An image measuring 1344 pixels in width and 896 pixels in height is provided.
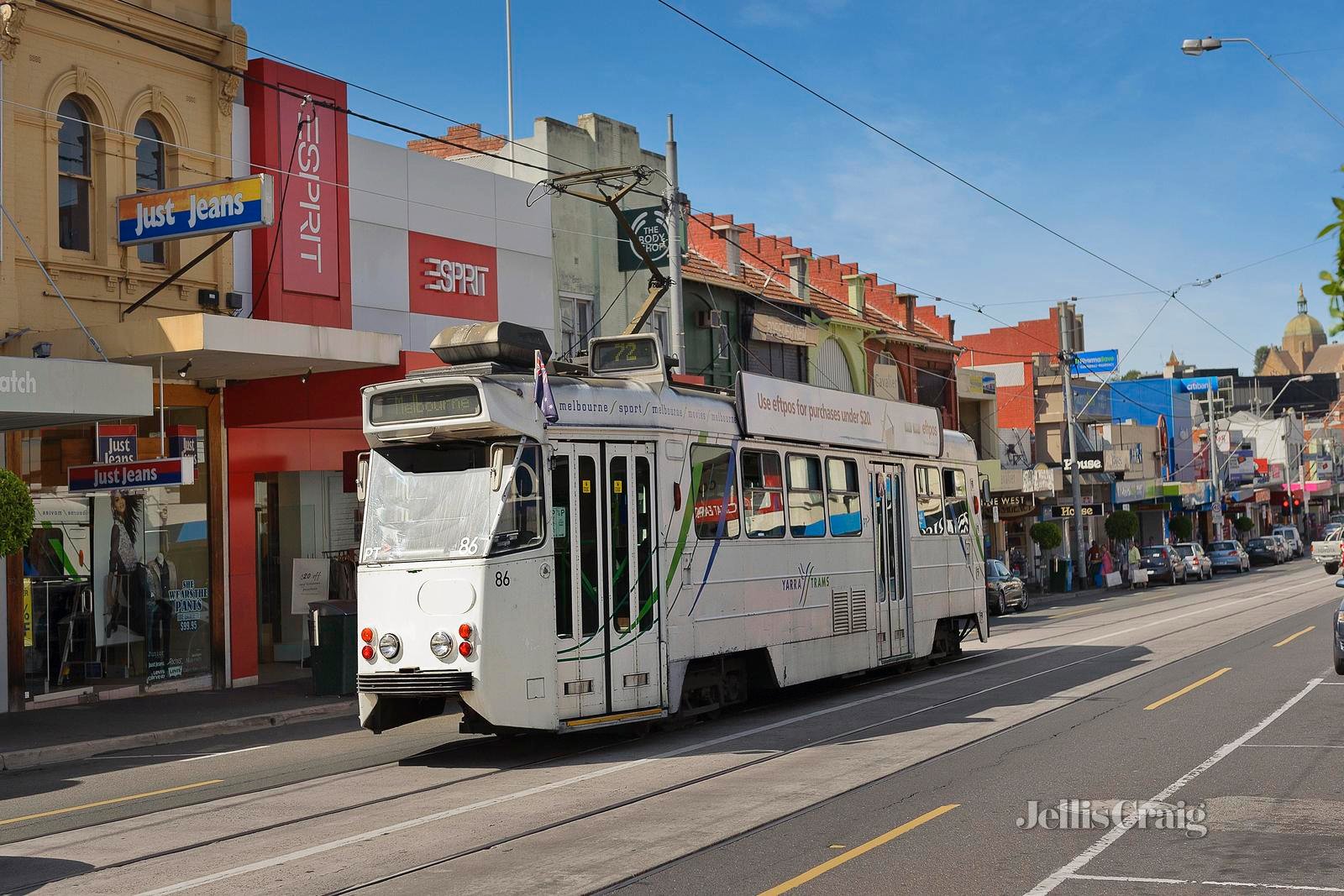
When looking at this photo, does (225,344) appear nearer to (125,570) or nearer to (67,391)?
(67,391)

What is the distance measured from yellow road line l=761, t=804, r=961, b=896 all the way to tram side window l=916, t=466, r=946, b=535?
9779mm

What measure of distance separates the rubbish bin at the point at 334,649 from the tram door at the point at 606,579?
749cm

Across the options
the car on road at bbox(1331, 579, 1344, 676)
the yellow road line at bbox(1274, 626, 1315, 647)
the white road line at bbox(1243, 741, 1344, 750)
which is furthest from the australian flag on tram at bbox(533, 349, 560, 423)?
the yellow road line at bbox(1274, 626, 1315, 647)

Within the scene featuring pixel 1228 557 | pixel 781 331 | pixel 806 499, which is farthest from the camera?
pixel 1228 557

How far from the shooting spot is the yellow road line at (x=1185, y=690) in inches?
585

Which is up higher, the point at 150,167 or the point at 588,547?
the point at 150,167

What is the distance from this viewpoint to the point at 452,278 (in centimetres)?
2559

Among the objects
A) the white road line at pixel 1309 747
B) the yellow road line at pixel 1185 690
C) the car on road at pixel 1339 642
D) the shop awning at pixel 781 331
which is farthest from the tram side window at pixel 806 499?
the shop awning at pixel 781 331

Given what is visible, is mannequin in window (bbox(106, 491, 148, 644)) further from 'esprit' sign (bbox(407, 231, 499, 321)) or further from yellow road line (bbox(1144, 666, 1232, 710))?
yellow road line (bbox(1144, 666, 1232, 710))

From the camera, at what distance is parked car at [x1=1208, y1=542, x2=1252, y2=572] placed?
207 feet

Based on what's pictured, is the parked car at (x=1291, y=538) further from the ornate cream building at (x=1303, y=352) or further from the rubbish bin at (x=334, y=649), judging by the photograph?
the ornate cream building at (x=1303, y=352)

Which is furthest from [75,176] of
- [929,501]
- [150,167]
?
[929,501]

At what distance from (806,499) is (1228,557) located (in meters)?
A: 53.0

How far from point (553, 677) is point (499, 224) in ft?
53.4
